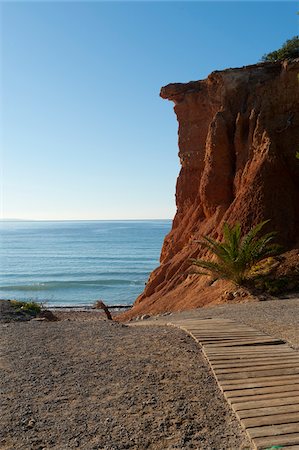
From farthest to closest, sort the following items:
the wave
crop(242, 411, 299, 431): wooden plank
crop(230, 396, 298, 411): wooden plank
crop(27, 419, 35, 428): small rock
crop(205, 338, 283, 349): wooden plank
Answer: the wave
crop(205, 338, 283, 349): wooden plank
crop(230, 396, 298, 411): wooden plank
crop(27, 419, 35, 428): small rock
crop(242, 411, 299, 431): wooden plank

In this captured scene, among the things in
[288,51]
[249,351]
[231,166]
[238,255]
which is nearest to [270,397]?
[249,351]

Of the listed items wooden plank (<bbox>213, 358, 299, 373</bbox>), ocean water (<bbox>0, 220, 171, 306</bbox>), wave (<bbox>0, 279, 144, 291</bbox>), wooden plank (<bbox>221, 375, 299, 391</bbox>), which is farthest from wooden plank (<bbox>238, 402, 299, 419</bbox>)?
wave (<bbox>0, 279, 144, 291</bbox>)

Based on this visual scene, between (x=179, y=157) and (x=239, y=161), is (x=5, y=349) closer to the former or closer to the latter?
(x=239, y=161)

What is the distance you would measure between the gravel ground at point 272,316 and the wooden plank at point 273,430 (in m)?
2.80

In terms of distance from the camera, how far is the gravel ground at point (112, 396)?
423 centimetres

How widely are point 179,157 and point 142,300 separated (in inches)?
318

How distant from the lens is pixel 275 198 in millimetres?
16438

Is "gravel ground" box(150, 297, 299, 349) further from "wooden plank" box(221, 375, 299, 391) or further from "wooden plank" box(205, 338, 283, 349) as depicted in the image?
"wooden plank" box(221, 375, 299, 391)

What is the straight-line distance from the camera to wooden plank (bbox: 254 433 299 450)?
397 centimetres

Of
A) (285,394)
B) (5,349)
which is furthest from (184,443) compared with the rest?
(5,349)

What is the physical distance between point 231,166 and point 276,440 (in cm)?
1633

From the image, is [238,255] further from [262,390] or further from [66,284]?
[66,284]

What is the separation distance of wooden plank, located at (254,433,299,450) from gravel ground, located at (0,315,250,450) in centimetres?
16

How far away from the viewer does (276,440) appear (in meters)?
4.04
